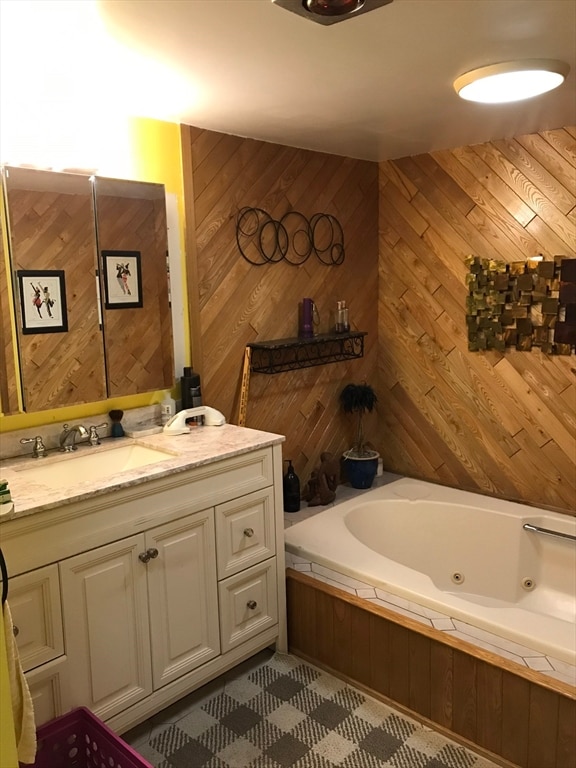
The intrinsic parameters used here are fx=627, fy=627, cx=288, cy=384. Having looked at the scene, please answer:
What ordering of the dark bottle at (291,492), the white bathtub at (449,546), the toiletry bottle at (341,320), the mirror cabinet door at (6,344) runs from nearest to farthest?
the mirror cabinet door at (6,344) → the white bathtub at (449,546) → the dark bottle at (291,492) → the toiletry bottle at (341,320)

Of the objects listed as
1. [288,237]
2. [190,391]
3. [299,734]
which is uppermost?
[288,237]


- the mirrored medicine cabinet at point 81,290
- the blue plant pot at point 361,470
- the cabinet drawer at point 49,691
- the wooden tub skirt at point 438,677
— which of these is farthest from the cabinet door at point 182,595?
the blue plant pot at point 361,470

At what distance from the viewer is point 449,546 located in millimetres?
3154

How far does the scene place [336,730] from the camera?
2195 mm

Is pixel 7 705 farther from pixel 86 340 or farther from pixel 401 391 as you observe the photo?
pixel 401 391

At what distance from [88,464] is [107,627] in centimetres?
65

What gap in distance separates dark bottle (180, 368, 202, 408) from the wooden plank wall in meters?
1.41

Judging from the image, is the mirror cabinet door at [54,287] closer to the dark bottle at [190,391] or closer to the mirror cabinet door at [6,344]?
the mirror cabinet door at [6,344]

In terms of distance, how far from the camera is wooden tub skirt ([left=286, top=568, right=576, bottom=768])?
1909 millimetres

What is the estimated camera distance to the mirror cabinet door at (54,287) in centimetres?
223

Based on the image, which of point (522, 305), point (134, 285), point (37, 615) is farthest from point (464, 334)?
point (37, 615)

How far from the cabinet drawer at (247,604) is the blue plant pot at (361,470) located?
1.06 m

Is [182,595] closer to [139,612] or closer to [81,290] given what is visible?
[139,612]

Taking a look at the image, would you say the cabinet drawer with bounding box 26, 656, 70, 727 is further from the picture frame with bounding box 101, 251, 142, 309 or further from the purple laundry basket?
the picture frame with bounding box 101, 251, 142, 309
